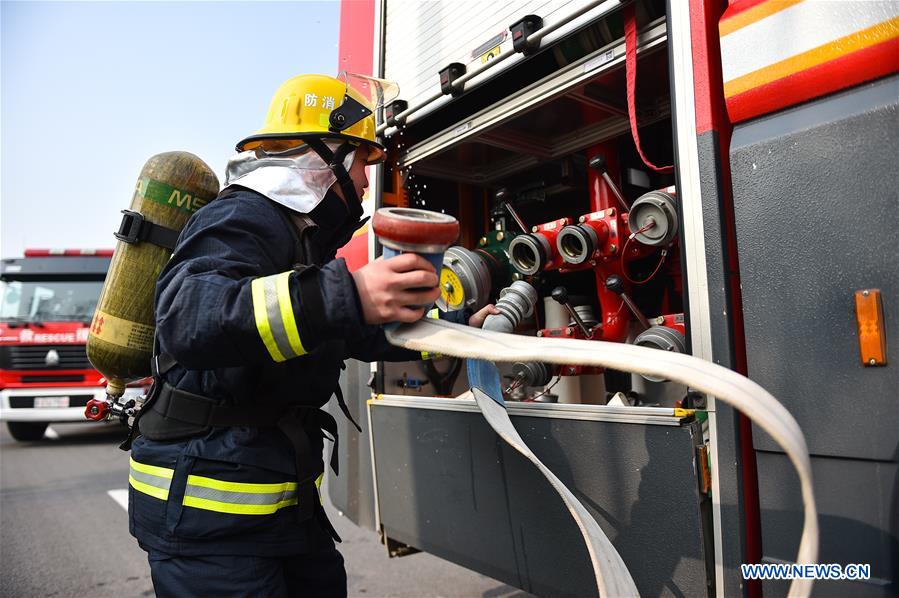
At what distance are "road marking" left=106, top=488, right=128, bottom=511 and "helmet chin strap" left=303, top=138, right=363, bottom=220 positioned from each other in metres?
4.57

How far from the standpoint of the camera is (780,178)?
1411 mm

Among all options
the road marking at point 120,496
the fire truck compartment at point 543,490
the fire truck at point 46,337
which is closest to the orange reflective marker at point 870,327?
the fire truck compartment at point 543,490

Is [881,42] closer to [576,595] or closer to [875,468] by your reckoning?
[875,468]

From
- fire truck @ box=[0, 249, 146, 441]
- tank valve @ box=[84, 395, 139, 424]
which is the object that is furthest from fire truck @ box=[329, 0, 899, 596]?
fire truck @ box=[0, 249, 146, 441]

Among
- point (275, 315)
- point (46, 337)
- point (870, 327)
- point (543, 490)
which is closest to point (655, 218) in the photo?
point (870, 327)

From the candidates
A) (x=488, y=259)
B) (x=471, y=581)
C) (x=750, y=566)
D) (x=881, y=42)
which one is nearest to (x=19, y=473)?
(x=471, y=581)

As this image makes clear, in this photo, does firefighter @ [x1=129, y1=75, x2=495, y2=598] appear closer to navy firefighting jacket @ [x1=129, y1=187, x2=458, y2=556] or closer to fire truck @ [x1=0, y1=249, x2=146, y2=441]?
navy firefighting jacket @ [x1=129, y1=187, x2=458, y2=556]

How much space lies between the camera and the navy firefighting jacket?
45.4 inches

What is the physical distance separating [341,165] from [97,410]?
129 cm

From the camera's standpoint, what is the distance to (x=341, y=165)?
179 centimetres

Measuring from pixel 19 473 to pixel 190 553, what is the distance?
6.49m

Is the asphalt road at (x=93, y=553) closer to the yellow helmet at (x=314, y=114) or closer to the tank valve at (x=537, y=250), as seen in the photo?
the tank valve at (x=537, y=250)

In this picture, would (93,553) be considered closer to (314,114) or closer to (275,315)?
(314,114)

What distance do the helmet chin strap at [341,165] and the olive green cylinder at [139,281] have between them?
2.00ft
